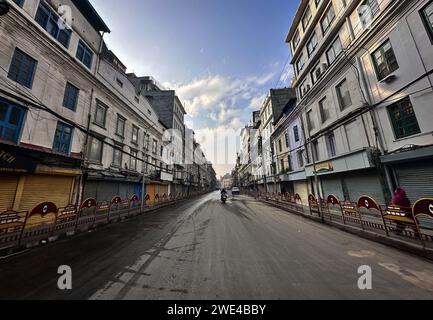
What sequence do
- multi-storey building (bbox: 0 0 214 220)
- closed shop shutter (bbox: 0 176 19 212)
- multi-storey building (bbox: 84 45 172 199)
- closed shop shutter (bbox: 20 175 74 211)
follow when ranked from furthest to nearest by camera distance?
1. multi-storey building (bbox: 84 45 172 199)
2. closed shop shutter (bbox: 20 175 74 211)
3. multi-storey building (bbox: 0 0 214 220)
4. closed shop shutter (bbox: 0 176 19 212)

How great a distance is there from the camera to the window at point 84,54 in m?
13.0

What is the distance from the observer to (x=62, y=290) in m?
3.40

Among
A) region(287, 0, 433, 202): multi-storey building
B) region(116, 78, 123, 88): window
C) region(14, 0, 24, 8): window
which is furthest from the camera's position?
region(116, 78, 123, 88): window

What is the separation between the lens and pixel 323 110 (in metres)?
15.4

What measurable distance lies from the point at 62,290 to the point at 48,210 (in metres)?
5.97

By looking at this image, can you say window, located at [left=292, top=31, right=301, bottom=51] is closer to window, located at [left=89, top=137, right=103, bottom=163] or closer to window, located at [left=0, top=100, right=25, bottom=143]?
window, located at [left=89, top=137, right=103, bottom=163]

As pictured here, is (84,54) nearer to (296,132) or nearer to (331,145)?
(331,145)

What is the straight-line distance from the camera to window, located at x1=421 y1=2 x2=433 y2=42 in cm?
724

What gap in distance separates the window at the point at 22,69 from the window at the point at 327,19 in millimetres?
21342

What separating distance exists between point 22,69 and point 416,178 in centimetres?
2111

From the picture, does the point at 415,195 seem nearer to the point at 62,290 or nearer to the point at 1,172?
the point at 62,290

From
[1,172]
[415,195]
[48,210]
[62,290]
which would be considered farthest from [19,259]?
[415,195]

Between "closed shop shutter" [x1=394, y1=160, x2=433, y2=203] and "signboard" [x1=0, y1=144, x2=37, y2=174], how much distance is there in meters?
19.2

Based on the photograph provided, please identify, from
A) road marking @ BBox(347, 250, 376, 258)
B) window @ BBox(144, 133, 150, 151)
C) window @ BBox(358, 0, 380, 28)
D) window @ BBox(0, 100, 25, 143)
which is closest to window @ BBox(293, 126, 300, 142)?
window @ BBox(358, 0, 380, 28)
